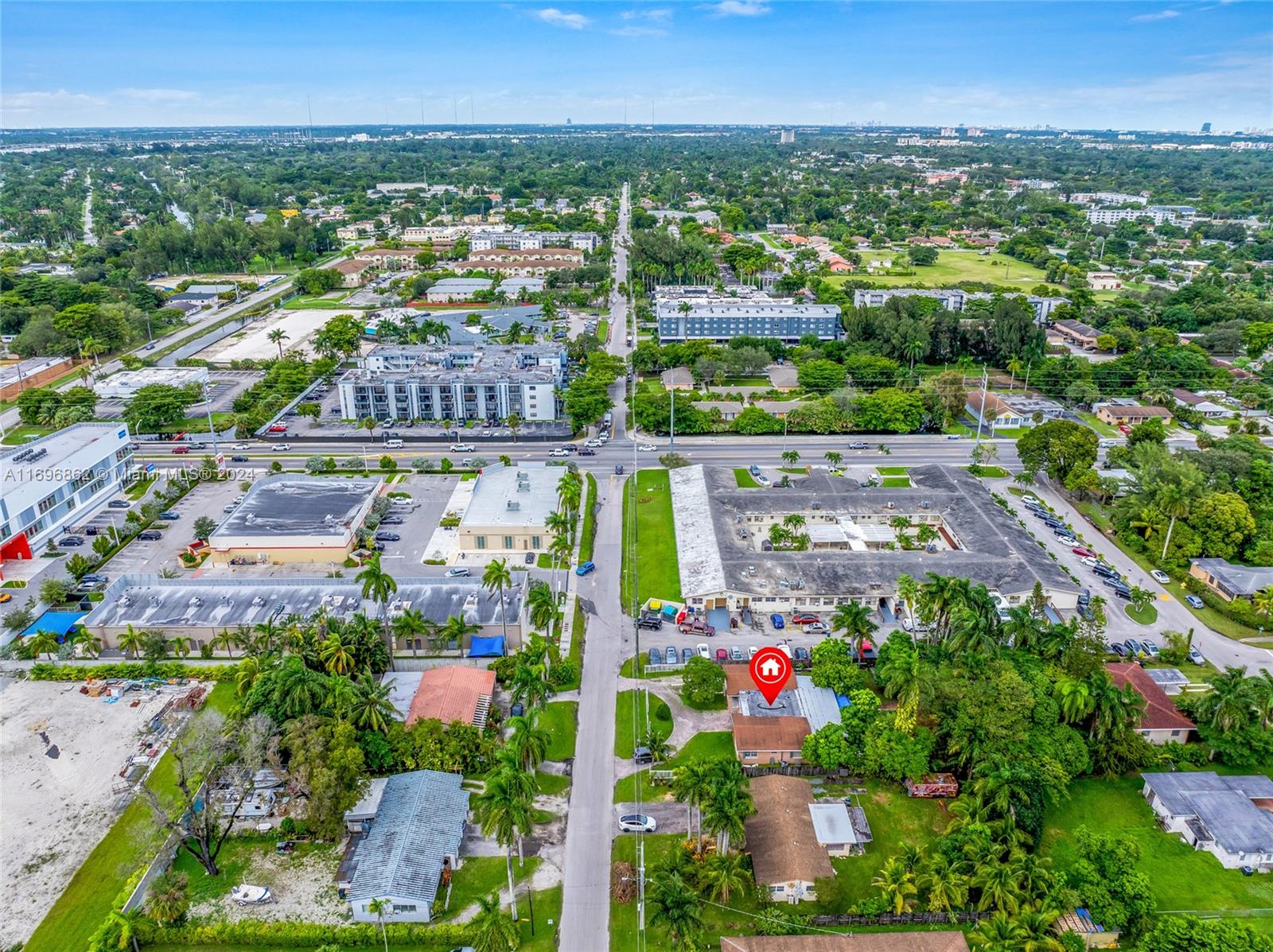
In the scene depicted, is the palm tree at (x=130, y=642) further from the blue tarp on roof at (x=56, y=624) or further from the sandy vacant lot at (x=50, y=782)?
the blue tarp on roof at (x=56, y=624)

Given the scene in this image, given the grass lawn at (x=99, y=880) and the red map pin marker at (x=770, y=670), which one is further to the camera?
the red map pin marker at (x=770, y=670)

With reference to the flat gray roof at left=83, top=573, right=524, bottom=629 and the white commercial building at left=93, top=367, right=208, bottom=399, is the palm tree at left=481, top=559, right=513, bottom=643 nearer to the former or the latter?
the flat gray roof at left=83, top=573, right=524, bottom=629

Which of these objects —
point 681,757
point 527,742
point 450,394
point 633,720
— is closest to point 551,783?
point 527,742

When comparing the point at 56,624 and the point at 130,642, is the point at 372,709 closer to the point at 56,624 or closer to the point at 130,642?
the point at 130,642

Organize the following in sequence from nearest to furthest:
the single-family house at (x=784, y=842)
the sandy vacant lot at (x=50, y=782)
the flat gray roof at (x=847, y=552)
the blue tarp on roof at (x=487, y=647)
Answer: the single-family house at (x=784, y=842)
the sandy vacant lot at (x=50, y=782)
the blue tarp on roof at (x=487, y=647)
the flat gray roof at (x=847, y=552)

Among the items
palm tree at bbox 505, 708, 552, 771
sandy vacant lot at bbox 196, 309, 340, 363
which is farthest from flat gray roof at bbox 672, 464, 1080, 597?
sandy vacant lot at bbox 196, 309, 340, 363

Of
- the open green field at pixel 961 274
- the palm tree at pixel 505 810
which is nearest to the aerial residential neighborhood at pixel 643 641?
the palm tree at pixel 505 810
